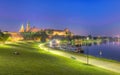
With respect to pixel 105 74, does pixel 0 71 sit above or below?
above

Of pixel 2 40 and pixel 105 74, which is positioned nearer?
pixel 105 74

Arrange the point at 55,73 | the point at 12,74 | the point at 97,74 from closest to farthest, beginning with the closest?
the point at 12,74
the point at 55,73
the point at 97,74

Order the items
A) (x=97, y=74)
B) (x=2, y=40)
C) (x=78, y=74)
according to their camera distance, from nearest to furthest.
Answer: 1. (x=78, y=74)
2. (x=97, y=74)
3. (x=2, y=40)

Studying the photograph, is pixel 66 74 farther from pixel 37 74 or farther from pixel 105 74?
pixel 105 74

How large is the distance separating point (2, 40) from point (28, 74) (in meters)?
92.0

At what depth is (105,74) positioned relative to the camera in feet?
105

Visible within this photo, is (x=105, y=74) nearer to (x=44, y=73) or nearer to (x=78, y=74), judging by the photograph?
(x=78, y=74)

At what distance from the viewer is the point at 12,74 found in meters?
21.7

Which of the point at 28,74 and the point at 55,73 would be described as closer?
the point at 28,74

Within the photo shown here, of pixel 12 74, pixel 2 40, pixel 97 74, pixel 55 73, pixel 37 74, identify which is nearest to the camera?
pixel 12 74

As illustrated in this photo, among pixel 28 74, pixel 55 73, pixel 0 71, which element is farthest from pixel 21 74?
pixel 55 73

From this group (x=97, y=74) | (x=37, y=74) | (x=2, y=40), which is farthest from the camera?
(x=2, y=40)

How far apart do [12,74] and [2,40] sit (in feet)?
303

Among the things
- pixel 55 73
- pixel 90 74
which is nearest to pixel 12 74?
pixel 55 73
